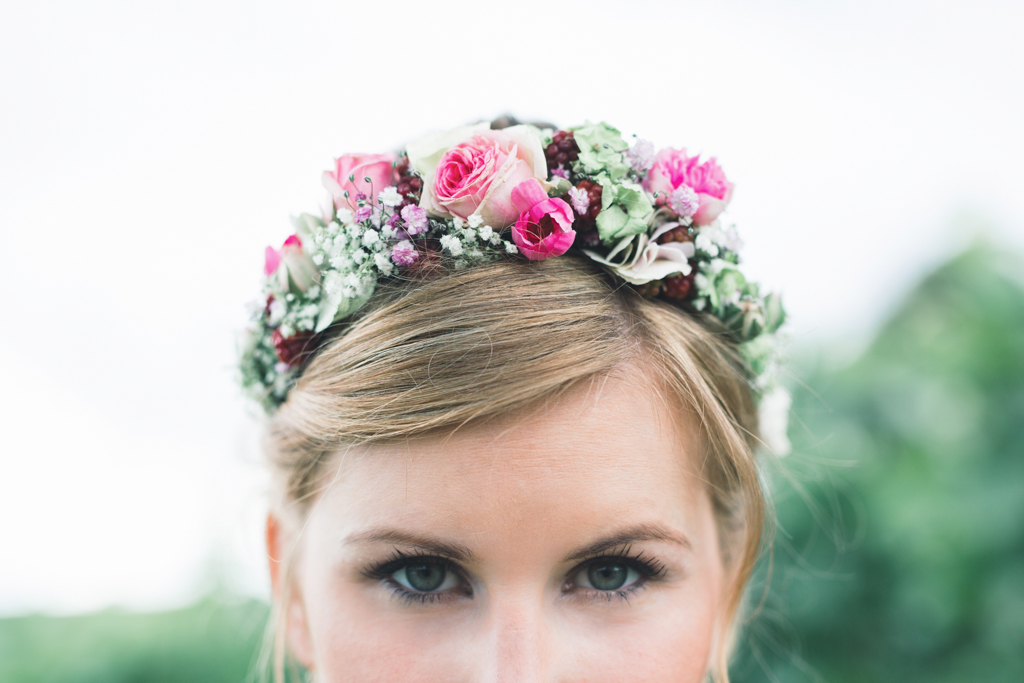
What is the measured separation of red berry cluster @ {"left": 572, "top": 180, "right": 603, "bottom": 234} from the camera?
1790mm

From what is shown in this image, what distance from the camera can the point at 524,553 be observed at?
1548 millimetres

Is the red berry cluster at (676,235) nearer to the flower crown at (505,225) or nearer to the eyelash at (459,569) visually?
the flower crown at (505,225)

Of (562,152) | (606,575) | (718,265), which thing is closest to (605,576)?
(606,575)

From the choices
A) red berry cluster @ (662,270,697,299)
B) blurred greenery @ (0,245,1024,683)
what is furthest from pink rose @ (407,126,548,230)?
blurred greenery @ (0,245,1024,683)

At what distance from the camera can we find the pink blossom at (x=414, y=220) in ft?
5.67

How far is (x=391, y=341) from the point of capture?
166 centimetres

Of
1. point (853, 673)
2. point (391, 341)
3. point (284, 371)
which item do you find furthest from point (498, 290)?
point (853, 673)

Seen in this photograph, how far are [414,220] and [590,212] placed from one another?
1.47 feet

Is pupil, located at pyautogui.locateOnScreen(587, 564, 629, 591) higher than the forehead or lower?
lower

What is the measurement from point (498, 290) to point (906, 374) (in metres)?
2.35

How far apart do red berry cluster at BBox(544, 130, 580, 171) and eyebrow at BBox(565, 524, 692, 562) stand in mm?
944

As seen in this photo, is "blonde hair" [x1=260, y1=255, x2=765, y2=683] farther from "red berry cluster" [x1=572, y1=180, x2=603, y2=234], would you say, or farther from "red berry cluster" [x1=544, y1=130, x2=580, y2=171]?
"red berry cluster" [x1=544, y1=130, x2=580, y2=171]

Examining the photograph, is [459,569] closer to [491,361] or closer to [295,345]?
[491,361]

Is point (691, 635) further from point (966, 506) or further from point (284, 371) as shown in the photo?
point (966, 506)
